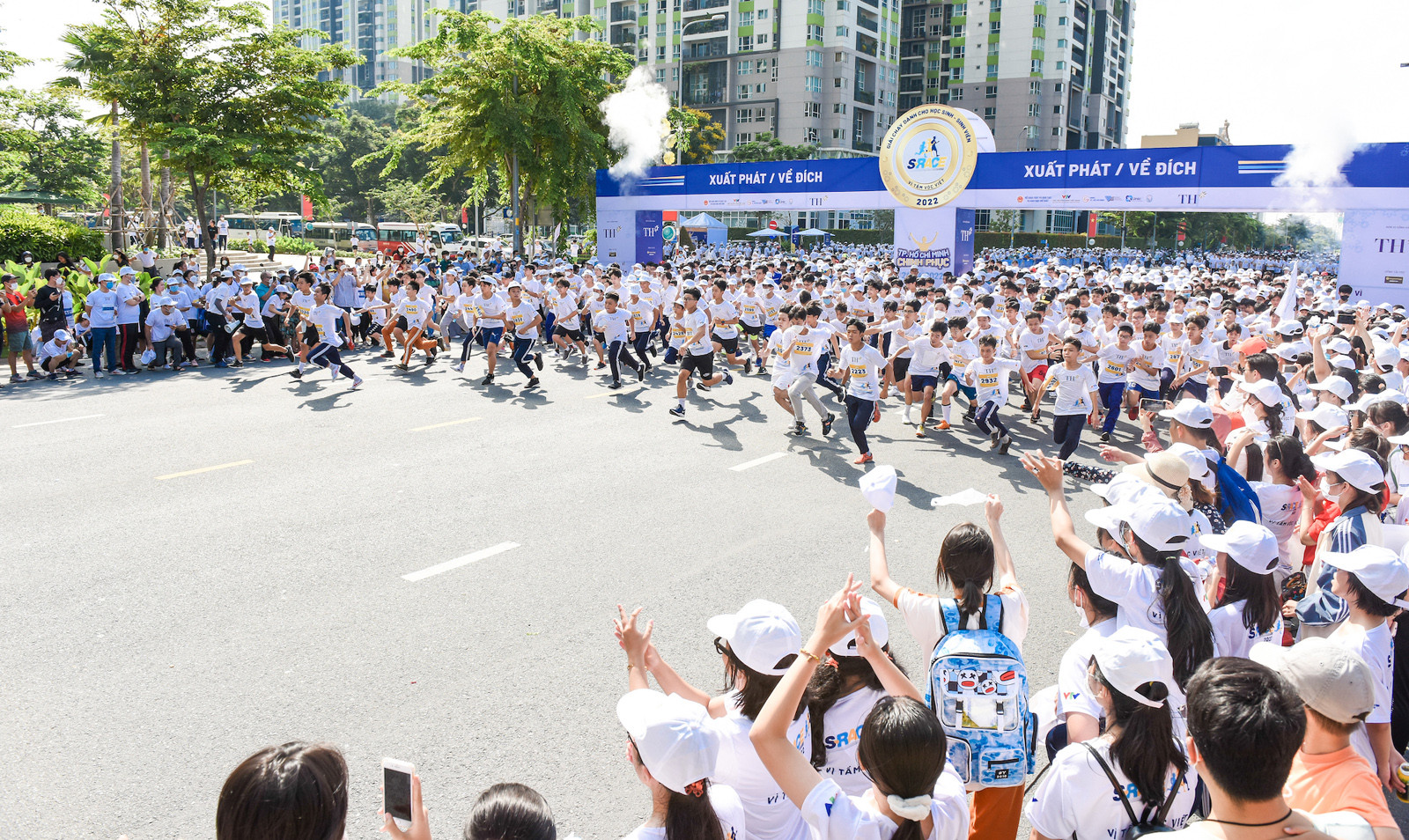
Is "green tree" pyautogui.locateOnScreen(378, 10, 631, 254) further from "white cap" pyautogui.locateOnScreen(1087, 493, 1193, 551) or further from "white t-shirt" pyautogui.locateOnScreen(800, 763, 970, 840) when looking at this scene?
"white t-shirt" pyautogui.locateOnScreen(800, 763, 970, 840)

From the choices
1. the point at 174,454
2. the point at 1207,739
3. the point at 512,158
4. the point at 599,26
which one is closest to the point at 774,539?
the point at 1207,739

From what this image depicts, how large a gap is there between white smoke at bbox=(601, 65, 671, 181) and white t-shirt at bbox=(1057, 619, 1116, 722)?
31.0 metres

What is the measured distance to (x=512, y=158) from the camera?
1267 inches

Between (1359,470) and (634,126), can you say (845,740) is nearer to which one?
(1359,470)

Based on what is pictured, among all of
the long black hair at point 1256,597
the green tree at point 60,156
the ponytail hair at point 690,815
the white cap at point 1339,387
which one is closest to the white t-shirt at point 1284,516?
the long black hair at point 1256,597

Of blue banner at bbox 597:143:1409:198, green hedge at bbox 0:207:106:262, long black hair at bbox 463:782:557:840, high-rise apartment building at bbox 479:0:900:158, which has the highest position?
high-rise apartment building at bbox 479:0:900:158

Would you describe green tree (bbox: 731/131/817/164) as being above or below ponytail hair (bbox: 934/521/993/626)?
above

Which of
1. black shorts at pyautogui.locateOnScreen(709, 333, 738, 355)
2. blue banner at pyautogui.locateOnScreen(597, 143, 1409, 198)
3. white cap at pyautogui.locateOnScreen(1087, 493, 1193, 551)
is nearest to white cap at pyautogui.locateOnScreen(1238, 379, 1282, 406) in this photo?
white cap at pyautogui.locateOnScreen(1087, 493, 1193, 551)

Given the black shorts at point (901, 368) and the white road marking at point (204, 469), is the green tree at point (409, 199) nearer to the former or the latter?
the black shorts at point (901, 368)

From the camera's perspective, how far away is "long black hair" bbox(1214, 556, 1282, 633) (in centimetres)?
380

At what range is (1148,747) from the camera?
271 centimetres

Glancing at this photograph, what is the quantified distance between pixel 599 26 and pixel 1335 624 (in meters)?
35.1

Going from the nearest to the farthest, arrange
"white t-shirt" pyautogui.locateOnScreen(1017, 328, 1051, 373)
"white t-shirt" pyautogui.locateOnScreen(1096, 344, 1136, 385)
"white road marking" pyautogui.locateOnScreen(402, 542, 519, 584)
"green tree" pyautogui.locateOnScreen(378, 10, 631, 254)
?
"white road marking" pyautogui.locateOnScreen(402, 542, 519, 584)
"white t-shirt" pyautogui.locateOnScreen(1096, 344, 1136, 385)
"white t-shirt" pyautogui.locateOnScreen(1017, 328, 1051, 373)
"green tree" pyautogui.locateOnScreen(378, 10, 631, 254)

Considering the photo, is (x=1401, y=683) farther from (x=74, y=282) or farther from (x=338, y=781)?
(x=74, y=282)
